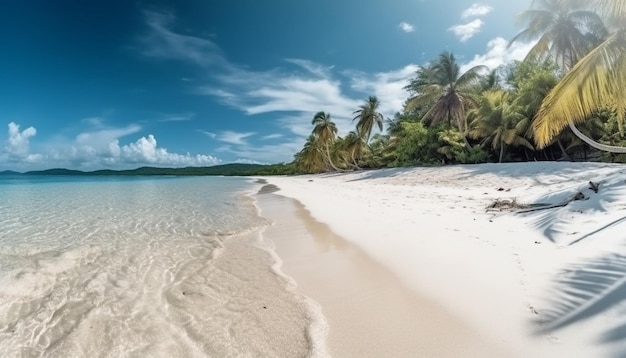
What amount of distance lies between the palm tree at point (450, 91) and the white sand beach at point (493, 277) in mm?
21906

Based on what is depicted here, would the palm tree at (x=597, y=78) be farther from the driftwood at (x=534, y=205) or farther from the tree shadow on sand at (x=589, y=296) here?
the tree shadow on sand at (x=589, y=296)

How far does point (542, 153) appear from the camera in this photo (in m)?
23.4

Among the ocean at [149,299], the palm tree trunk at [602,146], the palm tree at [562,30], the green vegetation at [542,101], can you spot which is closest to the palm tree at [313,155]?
the green vegetation at [542,101]

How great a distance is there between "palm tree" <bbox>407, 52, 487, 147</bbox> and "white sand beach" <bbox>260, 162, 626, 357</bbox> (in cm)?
2191

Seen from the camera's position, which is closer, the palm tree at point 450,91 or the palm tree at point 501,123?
the palm tree at point 501,123

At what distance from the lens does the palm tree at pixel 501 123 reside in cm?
2035

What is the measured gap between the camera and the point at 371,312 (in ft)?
9.71

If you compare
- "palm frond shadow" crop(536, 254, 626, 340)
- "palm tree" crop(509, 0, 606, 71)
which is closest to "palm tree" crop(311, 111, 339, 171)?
"palm tree" crop(509, 0, 606, 71)

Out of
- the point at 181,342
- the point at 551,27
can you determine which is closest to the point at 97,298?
the point at 181,342

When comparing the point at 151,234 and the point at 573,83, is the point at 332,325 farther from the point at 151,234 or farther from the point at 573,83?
the point at 573,83

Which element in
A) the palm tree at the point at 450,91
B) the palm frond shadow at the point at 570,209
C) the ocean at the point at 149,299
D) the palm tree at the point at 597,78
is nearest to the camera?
the ocean at the point at 149,299

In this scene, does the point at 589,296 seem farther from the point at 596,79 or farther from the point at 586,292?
the point at 596,79

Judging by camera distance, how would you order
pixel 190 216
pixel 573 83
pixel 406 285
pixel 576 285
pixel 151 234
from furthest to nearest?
1. pixel 190 216
2. pixel 151 234
3. pixel 573 83
4. pixel 406 285
5. pixel 576 285

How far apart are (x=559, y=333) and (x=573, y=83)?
20.2 ft
